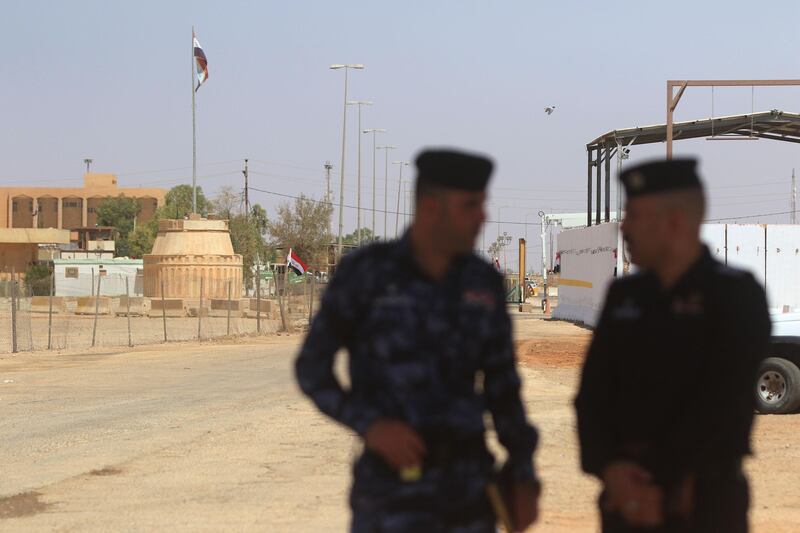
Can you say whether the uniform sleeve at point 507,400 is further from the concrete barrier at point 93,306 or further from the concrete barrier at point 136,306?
the concrete barrier at point 93,306

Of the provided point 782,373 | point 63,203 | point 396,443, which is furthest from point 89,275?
point 63,203

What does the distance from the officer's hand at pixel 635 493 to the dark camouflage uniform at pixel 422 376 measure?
0.25 meters

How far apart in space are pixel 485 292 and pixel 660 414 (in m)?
0.63

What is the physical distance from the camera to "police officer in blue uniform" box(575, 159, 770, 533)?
10.9ft

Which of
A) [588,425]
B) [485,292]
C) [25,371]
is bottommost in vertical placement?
[25,371]

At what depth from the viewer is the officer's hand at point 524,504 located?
3.38 m

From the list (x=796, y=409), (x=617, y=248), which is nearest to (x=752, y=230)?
(x=617, y=248)

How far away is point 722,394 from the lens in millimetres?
3330

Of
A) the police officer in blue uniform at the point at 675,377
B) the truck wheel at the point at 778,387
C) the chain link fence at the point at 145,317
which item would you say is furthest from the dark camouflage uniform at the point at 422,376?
the chain link fence at the point at 145,317

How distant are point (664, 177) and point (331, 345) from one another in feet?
3.70

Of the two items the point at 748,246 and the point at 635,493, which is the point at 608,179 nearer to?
the point at 748,246

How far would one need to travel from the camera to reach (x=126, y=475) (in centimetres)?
1030

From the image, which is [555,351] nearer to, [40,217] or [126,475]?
[126,475]

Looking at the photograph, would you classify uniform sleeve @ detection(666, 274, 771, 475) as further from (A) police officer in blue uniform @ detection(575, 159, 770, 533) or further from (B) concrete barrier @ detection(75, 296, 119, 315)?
(B) concrete barrier @ detection(75, 296, 119, 315)
